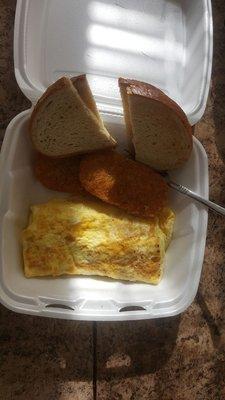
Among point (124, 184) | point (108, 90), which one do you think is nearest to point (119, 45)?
point (108, 90)

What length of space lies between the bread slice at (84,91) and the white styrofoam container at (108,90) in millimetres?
77

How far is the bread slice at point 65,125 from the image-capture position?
0.92 meters

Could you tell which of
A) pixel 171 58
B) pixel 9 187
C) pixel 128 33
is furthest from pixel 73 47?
pixel 9 187

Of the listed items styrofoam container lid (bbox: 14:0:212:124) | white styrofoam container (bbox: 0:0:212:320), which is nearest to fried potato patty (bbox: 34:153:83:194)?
white styrofoam container (bbox: 0:0:212:320)

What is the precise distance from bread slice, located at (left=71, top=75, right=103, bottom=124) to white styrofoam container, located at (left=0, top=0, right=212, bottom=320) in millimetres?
77

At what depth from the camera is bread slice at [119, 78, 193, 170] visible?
93cm

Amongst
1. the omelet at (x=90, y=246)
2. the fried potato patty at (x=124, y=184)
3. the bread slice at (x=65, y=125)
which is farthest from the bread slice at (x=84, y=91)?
the omelet at (x=90, y=246)

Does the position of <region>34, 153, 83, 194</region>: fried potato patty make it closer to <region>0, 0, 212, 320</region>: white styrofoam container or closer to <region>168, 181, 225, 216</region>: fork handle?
<region>0, 0, 212, 320</region>: white styrofoam container

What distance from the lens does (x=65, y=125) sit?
0.98 m

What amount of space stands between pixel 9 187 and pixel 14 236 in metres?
0.11

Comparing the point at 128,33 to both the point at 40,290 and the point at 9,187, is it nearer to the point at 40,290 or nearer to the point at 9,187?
the point at 9,187

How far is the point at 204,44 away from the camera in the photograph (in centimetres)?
108

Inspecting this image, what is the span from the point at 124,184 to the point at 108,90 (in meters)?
0.24

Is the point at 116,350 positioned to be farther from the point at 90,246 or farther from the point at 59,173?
the point at 59,173
